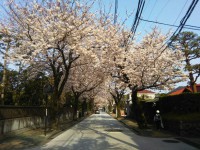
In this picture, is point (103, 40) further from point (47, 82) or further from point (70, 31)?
point (47, 82)

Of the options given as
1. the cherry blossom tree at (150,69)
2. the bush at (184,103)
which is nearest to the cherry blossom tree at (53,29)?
the cherry blossom tree at (150,69)

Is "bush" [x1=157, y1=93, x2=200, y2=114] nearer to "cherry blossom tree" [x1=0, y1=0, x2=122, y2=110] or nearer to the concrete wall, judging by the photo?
"cherry blossom tree" [x1=0, y1=0, x2=122, y2=110]

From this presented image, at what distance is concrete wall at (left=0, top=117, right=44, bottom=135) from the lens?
→ 13594 millimetres

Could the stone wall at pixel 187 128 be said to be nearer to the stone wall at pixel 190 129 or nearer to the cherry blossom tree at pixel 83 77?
the stone wall at pixel 190 129

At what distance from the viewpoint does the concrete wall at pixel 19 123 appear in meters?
13.6

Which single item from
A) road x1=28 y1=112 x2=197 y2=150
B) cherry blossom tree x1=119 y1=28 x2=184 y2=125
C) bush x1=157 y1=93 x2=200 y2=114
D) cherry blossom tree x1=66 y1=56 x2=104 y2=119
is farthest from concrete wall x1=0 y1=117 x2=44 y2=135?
bush x1=157 y1=93 x2=200 y2=114

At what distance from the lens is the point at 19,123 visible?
1653cm

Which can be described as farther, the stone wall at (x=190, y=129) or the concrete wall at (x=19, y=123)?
the stone wall at (x=190, y=129)

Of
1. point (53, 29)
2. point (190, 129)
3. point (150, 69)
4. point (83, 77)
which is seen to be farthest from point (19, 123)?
point (83, 77)

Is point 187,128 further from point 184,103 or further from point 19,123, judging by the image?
point 19,123

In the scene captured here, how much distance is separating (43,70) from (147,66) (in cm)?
995

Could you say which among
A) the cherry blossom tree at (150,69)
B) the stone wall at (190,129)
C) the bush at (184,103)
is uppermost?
the cherry blossom tree at (150,69)

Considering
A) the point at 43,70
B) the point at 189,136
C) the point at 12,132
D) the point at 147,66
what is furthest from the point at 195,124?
the point at 43,70

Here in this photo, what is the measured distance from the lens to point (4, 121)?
44.5 feet
